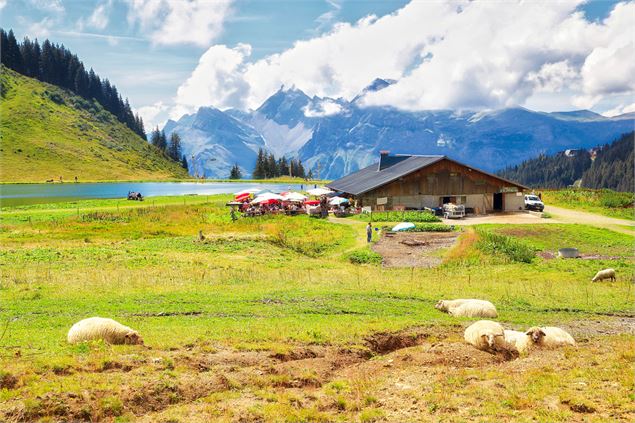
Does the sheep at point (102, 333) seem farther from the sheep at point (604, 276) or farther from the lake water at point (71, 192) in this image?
the lake water at point (71, 192)

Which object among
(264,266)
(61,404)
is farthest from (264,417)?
(264,266)

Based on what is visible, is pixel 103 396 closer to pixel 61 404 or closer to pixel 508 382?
pixel 61 404

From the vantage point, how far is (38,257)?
105 feet

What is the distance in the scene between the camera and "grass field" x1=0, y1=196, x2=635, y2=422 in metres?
10.7

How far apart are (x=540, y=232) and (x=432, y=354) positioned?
1569 inches

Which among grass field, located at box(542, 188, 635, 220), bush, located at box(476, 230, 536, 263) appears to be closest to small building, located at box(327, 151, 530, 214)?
grass field, located at box(542, 188, 635, 220)

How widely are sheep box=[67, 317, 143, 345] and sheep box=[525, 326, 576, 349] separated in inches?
517

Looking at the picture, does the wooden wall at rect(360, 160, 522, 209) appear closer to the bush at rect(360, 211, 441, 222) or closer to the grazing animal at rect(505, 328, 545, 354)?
the bush at rect(360, 211, 441, 222)

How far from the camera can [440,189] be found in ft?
229

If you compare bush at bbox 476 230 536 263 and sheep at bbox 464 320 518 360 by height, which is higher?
bush at bbox 476 230 536 263

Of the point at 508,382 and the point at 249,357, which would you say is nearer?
the point at 508,382

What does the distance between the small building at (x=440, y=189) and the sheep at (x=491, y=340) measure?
51.3 m

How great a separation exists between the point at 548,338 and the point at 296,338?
28.4ft

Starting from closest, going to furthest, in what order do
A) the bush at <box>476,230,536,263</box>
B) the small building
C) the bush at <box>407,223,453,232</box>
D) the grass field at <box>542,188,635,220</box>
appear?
the bush at <box>476,230,536,263</box> → the bush at <box>407,223,453,232</box> → the grass field at <box>542,188,635,220</box> → the small building
